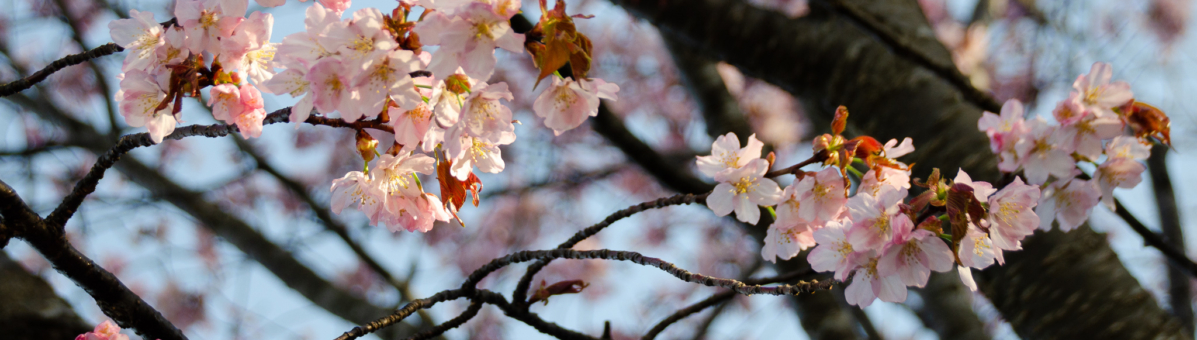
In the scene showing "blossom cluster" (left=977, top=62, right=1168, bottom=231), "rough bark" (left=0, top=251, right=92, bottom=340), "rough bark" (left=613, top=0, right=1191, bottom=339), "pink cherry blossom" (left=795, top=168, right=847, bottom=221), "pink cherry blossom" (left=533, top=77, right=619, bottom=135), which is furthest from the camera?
"rough bark" (left=613, top=0, right=1191, bottom=339)

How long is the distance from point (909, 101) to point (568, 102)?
136 cm

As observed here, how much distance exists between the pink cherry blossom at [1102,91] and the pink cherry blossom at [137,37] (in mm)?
1302

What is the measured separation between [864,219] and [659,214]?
15.9 feet

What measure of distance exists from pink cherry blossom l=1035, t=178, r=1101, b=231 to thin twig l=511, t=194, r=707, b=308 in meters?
0.59

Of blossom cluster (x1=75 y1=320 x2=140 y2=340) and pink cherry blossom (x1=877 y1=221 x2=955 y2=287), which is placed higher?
blossom cluster (x1=75 y1=320 x2=140 y2=340)

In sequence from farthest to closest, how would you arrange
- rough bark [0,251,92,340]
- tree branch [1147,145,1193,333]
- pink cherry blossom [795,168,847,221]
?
tree branch [1147,145,1193,333] → rough bark [0,251,92,340] → pink cherry blossom [795,168,847,221]

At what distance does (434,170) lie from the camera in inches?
32.0

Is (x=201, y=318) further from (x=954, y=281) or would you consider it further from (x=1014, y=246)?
(x=1014, y=246)

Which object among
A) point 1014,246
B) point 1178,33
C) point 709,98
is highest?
point 1178,33

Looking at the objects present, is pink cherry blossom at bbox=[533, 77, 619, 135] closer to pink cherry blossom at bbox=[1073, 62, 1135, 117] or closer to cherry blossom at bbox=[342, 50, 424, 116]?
cherry blossom at bbox=[342, 50, 424, 116]

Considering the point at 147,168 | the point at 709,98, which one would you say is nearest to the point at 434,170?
the point at 709,98

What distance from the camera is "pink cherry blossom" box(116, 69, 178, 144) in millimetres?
720

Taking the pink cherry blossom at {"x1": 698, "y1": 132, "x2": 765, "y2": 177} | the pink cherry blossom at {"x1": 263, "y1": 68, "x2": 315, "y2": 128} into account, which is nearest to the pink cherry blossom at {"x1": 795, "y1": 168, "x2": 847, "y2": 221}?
the pink cherry blossom at {"x1": 698, "y1": 132, "x2": 765, "y2": 177}

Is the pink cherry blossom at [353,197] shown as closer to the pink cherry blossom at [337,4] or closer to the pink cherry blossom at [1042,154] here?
the pink cherry blossom at [337,4]
